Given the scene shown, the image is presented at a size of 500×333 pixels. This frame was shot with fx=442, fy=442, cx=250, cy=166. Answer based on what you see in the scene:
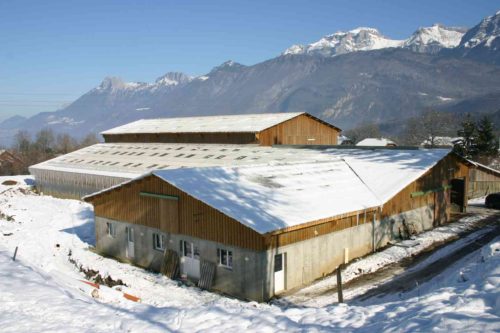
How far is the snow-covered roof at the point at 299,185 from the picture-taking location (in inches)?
765

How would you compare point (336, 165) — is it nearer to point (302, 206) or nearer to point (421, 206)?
point (421, 206)

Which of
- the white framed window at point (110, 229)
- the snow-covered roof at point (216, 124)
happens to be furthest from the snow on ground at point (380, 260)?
the snow-covered roof at point (216, 124)

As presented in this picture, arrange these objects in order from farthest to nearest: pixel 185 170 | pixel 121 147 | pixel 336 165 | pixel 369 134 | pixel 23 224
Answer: pixel 369 134 → pixel 121 147 → pixel 23 224 → pixel 336 165 → pixel 185 170

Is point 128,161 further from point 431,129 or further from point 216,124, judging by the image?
point 431,129

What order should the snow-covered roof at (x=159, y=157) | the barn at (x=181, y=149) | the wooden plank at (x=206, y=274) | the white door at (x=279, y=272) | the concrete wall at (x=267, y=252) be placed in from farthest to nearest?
the barn at (x=181, y=149) → the snow-covered roof at (x=159, y=157) → the wooden plank at (x=206, y=274) → the white door at (x=279, y=272) → the concrete wall at (x=267, y=252)

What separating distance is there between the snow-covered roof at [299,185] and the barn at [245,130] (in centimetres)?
1488

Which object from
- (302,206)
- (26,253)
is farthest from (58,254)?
(302,206)

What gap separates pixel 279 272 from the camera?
61.4 feet

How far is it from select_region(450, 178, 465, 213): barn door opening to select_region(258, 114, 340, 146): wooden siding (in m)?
17.7

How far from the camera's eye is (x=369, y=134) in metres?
160

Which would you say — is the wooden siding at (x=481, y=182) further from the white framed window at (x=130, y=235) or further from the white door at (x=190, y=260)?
the white framed window at (x=130, y=235)

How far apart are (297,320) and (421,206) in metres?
21.1

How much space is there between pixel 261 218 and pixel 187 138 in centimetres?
3402

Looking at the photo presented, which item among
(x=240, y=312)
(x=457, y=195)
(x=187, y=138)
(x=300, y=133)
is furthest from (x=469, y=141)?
(x=240, y=312)
